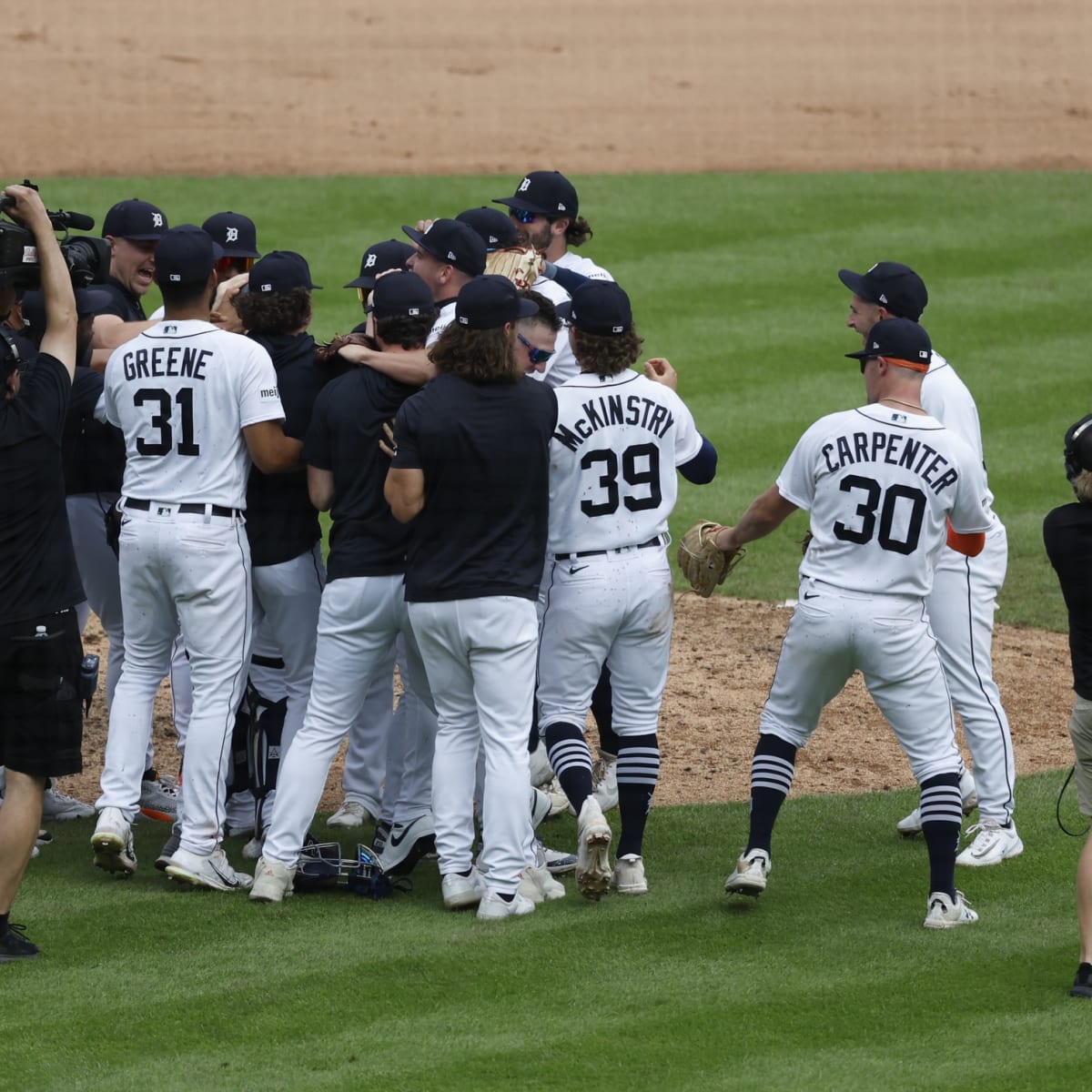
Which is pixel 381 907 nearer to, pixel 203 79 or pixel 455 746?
pixel 455 746

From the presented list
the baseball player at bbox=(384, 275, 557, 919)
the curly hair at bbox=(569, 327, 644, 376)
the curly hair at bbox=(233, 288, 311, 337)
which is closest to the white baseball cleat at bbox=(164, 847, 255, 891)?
the baseball player at bbox=(384, 275, 557, 919)

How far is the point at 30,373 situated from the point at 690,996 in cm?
249

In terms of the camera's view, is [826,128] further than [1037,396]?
Yes

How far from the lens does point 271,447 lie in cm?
545

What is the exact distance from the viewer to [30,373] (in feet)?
16.3

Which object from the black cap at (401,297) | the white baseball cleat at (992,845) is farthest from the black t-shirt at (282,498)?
the white baseball cleat at (992,845)

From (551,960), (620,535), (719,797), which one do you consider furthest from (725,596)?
(551,960)

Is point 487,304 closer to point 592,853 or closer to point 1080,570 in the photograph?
point 592,853

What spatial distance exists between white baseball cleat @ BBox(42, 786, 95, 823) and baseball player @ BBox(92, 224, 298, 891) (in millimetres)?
797

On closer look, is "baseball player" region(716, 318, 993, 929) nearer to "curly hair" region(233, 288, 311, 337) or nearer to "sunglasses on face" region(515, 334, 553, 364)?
"sunglasses on face" region(515, 334, 553, 364)

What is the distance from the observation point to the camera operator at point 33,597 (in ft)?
15.9

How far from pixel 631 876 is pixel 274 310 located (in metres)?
→ 2.11

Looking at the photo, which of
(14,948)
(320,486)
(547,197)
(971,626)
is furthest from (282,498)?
(971,626)

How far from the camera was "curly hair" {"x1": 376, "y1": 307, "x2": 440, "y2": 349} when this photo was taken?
5.34 meters
